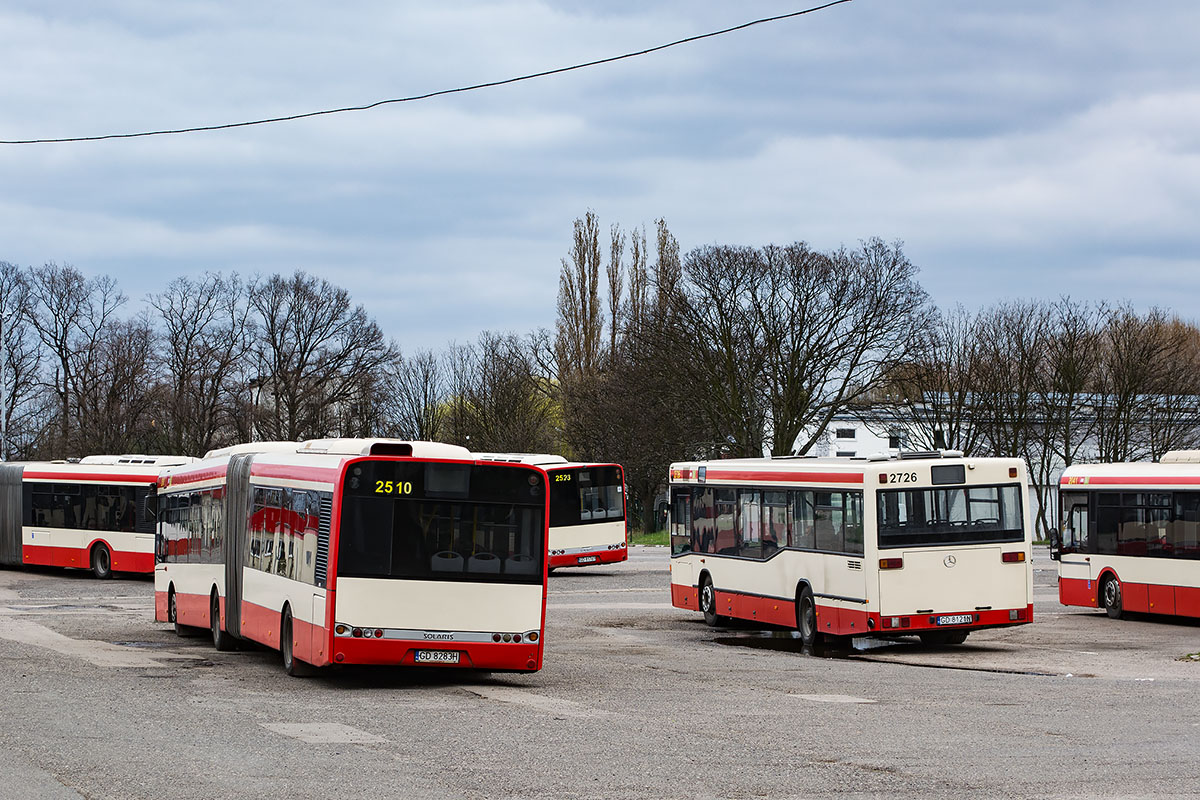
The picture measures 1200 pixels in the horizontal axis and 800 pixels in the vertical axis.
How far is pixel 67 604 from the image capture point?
3144 cm

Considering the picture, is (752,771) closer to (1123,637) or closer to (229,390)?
(1123,637)

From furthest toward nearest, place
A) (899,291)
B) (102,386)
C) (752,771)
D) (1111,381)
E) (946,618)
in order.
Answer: (102,386), (1111,381), (899,291), (946,618), (752,771)

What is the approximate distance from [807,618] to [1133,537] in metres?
7.35

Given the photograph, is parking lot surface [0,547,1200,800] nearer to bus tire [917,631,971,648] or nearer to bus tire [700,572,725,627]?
bus tire [917,631,971,648]

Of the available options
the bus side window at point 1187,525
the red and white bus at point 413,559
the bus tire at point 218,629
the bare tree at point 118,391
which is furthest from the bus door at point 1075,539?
the bare tree at point 118,391

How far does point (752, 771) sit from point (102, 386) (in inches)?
2792

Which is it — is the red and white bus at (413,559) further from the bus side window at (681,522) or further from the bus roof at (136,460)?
the bus roof at (136,460)

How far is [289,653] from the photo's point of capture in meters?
18.2

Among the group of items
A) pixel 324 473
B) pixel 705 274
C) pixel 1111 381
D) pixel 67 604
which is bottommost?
pixel 67 604

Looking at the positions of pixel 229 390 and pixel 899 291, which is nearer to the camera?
pixel 899 291

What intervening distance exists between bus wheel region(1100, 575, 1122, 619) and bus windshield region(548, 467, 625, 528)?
18.2m

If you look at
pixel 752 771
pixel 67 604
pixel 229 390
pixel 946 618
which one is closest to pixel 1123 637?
pixel 946 618

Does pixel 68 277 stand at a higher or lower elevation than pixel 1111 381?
higher

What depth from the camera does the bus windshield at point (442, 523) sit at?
16609mm
